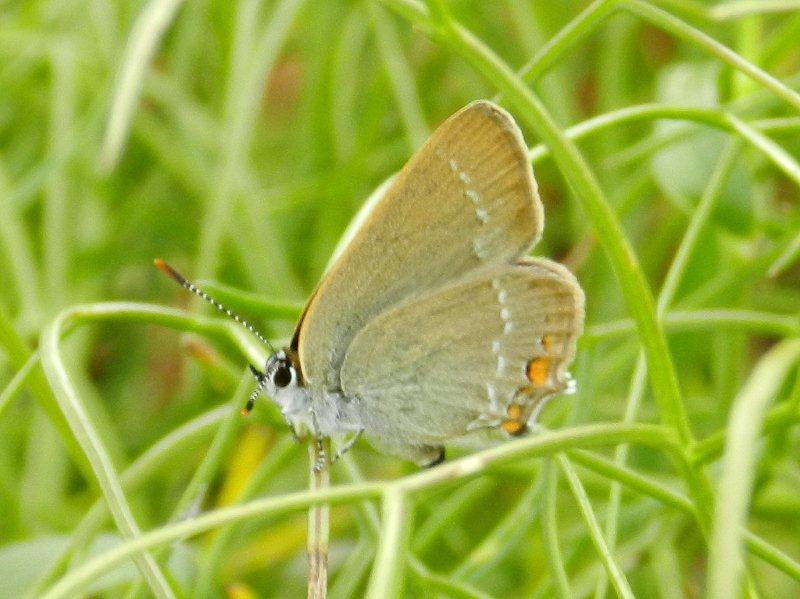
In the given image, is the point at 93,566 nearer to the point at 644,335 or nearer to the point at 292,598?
the point at 644,335

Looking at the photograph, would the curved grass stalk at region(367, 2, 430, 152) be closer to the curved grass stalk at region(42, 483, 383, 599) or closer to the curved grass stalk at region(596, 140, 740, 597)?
the curved grass stalk at region(596, 140, 740, 597)

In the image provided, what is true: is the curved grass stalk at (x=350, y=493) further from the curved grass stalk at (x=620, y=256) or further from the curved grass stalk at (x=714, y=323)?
the curved grass stalk at (x=714, y=323)

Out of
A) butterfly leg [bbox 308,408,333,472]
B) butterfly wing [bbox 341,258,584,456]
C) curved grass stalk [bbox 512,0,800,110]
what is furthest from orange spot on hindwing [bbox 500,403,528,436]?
curved grass stalk [bbox 512,0,800,110]

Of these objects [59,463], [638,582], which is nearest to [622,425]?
[638,582]

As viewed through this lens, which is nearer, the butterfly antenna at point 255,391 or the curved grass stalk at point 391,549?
the curved grass stalk at point 391,549

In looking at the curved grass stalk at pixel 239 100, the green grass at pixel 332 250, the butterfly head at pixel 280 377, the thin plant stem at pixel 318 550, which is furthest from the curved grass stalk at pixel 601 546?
the curved grass stalk at pixel 239 100

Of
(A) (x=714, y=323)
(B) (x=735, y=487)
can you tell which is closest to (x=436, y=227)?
(A) (x=714, y=323)
